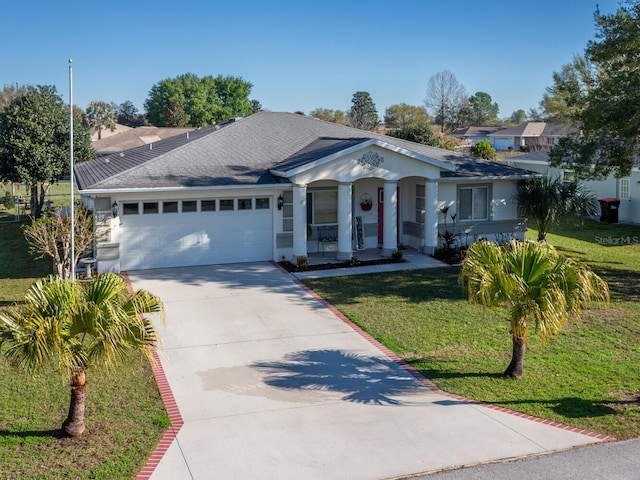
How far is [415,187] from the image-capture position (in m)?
22.1

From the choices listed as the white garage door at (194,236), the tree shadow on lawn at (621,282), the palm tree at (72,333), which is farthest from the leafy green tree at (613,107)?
the palm tree at (72,333)

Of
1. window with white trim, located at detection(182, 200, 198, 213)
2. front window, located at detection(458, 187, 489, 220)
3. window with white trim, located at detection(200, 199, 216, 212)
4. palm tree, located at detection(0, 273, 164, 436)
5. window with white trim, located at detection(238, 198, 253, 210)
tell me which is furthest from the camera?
front window, located at detection(458, 187, 489, 220)

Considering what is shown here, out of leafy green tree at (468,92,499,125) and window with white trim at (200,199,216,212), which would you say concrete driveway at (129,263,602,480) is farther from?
leafy green tree at (468,92,499,125)

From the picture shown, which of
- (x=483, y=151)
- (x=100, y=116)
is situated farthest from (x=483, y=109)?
(x=483, y=151)

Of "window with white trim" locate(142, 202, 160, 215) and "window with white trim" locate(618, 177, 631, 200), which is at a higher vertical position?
"window with white trim" locate(618, 177, 631, 200)

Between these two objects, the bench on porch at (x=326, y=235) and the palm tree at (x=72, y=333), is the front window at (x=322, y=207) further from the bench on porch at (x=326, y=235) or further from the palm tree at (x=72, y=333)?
the palm tree at (x=72, y=333)

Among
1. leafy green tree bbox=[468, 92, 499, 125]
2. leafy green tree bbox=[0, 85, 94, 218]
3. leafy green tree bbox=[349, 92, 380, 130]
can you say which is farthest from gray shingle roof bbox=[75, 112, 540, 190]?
leafy green tree bbox=[468, 92, 499, 125]

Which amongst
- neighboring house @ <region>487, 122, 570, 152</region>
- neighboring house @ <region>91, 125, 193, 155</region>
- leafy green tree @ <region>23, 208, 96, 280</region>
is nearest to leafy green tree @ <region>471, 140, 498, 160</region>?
neighboring house @ <region>91, 125, 193, 155</region>

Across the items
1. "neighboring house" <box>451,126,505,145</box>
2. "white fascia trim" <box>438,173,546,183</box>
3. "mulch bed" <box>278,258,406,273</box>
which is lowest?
"mulch bed" <box>278,258,406,273</box>

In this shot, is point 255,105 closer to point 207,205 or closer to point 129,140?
point 129,140

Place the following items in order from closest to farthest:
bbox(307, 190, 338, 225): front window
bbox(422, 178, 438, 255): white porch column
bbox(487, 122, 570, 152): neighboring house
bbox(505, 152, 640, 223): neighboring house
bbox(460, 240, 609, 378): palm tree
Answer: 1. bbox(460, 240, 609, 378): palm tree
2. bbox(422, 178, 438, 255): white porch column
3. bbox(307, 190, 338, 225): front window
4. bbox(505, 152, 640, 223): neighboring house
5. bbox(487, 122, 570, 152): neighboring house

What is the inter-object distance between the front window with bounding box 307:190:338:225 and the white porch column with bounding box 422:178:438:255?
289 cm

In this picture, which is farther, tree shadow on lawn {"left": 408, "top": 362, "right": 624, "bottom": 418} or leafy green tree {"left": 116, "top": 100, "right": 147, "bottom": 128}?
leafy green tree {"left": 116, "top": 100, "right": 147, "bottom": 128}

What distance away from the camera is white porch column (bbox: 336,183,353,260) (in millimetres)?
19781
